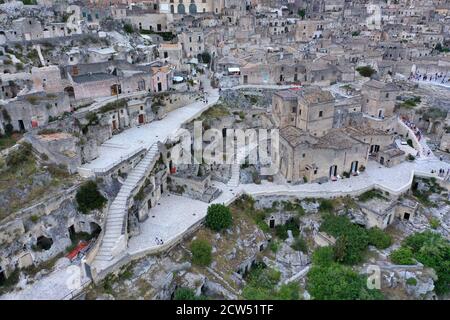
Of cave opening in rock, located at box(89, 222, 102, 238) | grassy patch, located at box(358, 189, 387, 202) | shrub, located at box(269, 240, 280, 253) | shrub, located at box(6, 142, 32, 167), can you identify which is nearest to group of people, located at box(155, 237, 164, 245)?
cave opening in rock, located at box(89, 222, 102, 238)

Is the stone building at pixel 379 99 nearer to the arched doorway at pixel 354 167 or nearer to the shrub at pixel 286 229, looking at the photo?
the arched doorway at pixel 354 167

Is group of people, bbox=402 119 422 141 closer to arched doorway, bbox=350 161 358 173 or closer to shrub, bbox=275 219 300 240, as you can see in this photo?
arched doorway, bbox=350 161 358 173

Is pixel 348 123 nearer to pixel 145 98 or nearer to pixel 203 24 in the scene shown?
pixel 145 98

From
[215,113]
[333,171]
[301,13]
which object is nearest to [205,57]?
[215,113]

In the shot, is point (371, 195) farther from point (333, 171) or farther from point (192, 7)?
point (192, 7)

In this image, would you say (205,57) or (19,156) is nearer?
(19,156)

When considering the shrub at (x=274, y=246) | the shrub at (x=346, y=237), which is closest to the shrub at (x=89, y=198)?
the shrub at (x=274, y=246)

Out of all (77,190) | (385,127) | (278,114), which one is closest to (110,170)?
(77,190)
